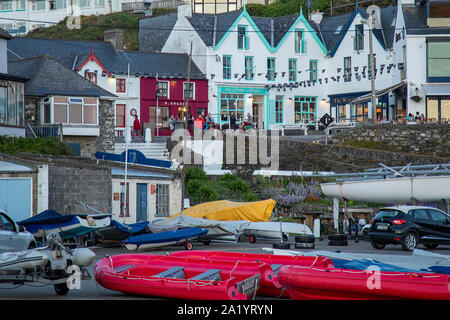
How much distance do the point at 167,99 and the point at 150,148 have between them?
495 inches

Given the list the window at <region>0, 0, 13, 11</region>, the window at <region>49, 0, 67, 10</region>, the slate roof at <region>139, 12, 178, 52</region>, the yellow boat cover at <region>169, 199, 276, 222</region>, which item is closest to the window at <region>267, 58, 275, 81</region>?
the slate roof at <region>139, 12, 178, 52</region>

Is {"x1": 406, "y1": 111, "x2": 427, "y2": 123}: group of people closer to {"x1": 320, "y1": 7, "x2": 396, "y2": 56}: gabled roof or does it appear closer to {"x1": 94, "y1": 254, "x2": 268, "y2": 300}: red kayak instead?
{"x1": 320, "y1": 7, "x2": 396, "y2": 56}: gabled roof

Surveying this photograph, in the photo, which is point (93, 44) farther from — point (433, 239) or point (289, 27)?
point (433, 239)

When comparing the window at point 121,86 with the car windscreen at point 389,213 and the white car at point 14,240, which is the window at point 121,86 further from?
the white car at point 14,240

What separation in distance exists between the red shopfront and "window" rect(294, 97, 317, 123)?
715 centimetres

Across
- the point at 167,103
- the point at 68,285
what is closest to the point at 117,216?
the point at 68,285

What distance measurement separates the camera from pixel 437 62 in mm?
49938

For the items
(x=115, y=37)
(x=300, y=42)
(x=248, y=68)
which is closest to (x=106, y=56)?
(x=115, y=37)

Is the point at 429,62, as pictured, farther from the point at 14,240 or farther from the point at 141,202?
the point at 14,240

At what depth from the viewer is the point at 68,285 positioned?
45.2ft

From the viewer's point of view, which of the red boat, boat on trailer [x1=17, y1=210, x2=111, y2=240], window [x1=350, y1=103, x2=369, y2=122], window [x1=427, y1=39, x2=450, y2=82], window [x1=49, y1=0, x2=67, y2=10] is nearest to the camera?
the red boat

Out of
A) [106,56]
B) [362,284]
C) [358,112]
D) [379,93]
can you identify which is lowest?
[362,284]

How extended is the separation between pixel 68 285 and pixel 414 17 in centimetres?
4192

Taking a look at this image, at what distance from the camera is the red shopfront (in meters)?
55.2
